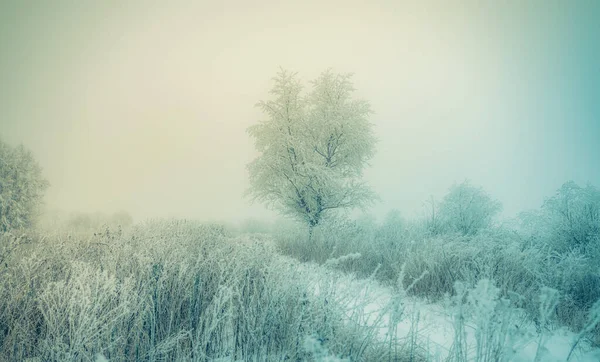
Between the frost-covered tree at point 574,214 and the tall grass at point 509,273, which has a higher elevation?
the frost-covered tree at point 574,214

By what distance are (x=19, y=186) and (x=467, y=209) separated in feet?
70.5

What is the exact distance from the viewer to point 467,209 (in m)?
12.4

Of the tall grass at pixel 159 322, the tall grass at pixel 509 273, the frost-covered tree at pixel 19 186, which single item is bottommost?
the tall grass at pixel 509 273

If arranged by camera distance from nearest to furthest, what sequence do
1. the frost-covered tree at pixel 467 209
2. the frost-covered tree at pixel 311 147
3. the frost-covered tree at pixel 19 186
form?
the frost-covered tree at pixel 311 147, the frost-covered tree at pixel 467 209, the frost-covered tree at pixel 19 186

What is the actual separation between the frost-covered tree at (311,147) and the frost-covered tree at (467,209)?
3892 mm

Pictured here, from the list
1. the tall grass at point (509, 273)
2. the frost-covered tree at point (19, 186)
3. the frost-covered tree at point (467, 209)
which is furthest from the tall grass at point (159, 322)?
the frost-covered tree at point (19, 186)

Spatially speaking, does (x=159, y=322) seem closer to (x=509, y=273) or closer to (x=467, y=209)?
(x=509, y=273)

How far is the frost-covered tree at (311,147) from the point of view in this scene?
38.3 feet

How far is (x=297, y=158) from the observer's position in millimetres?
11891

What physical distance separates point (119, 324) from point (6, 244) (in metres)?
3.10

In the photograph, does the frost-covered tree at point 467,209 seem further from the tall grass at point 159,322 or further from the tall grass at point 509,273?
the tall grass at point 159,322

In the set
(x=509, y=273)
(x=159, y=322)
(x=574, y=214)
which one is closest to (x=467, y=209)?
(x=574, y=214)

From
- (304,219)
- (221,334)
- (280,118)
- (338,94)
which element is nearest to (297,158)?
(280,118)

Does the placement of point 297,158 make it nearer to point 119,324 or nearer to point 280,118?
point 280,118
